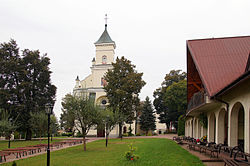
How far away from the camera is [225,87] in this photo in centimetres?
1121

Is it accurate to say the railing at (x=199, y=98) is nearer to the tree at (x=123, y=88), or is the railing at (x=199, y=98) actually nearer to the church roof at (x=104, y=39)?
the tree at (x=123, y=88)

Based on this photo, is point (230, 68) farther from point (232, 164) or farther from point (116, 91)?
point (116, 91)

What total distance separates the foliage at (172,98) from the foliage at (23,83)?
23687 mm

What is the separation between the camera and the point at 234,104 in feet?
39.1

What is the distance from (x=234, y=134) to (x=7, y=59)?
118ft

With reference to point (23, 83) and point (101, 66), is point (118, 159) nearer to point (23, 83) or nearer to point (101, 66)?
point (23, 83)

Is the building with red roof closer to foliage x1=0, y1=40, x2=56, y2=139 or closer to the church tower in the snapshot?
foliage x1=0, y1=40, x2=56, y2=139

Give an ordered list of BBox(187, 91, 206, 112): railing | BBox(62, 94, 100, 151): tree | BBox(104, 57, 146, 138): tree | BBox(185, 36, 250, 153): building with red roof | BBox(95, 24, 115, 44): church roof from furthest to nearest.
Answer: BBox(95, 24, 115, 44): church roof → BBox(104, 57, 146, 138): tree → BBox(62, 94, 100, 151): tree → BBox(187, 91, 206, 112): railing → BBox(185, 36, 250, 153): building with red roof

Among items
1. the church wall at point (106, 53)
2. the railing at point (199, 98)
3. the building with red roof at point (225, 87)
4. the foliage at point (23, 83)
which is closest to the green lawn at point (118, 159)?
the building with red roof at point (225, 87)

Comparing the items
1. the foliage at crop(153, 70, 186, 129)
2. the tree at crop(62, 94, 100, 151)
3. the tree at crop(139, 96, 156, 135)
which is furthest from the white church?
the tree at crop(62, 94, 100, 151)

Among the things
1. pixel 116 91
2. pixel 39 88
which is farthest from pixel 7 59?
pixel 116 91

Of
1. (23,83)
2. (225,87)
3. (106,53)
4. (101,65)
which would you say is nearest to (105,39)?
(106,53)

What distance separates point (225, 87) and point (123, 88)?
29.6 meters

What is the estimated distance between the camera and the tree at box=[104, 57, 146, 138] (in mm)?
40438
